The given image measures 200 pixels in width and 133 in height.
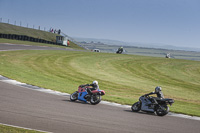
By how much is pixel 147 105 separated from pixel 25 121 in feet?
23.1

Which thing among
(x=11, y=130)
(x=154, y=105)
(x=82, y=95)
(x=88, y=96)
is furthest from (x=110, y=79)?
(x=11, y=130)

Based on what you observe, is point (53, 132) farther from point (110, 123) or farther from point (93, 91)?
point (93, 91)

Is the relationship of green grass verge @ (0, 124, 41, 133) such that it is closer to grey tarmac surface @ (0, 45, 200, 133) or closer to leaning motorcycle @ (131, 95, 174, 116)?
grey tarmac surface @ (0, 45, 200, 133)

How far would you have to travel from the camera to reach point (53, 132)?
10.3 metres

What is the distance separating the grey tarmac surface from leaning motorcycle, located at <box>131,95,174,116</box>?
1.17 feet

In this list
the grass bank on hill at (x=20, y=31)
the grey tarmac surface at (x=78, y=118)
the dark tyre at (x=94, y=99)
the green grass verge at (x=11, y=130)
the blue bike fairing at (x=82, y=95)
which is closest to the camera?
the green grass verge at (x=11, y=130)

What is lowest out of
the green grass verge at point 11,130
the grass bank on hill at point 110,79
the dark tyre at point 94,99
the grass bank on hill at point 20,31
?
the grass bank on hill at point 110,79

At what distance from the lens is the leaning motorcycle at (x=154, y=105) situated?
15273 millimetres

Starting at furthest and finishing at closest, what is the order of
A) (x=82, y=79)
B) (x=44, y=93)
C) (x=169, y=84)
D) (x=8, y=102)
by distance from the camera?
(x=169, y=84)
(x=82, y=79)
(x=44, y=93)
(x=8, y=102)

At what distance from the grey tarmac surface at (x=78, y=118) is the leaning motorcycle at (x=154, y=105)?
14.0 inches

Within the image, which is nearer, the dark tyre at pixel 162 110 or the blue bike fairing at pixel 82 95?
the dark tyre at pixel 162 110

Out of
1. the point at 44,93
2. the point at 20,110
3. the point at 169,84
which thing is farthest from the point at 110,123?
the point at 169,84

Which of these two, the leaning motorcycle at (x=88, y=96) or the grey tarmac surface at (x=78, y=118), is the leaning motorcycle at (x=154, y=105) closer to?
the grey tarmac surface at (x=78, y=118)

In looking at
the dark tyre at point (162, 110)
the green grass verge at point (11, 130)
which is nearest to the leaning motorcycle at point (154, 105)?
the dark tyre at point (162, 110)
